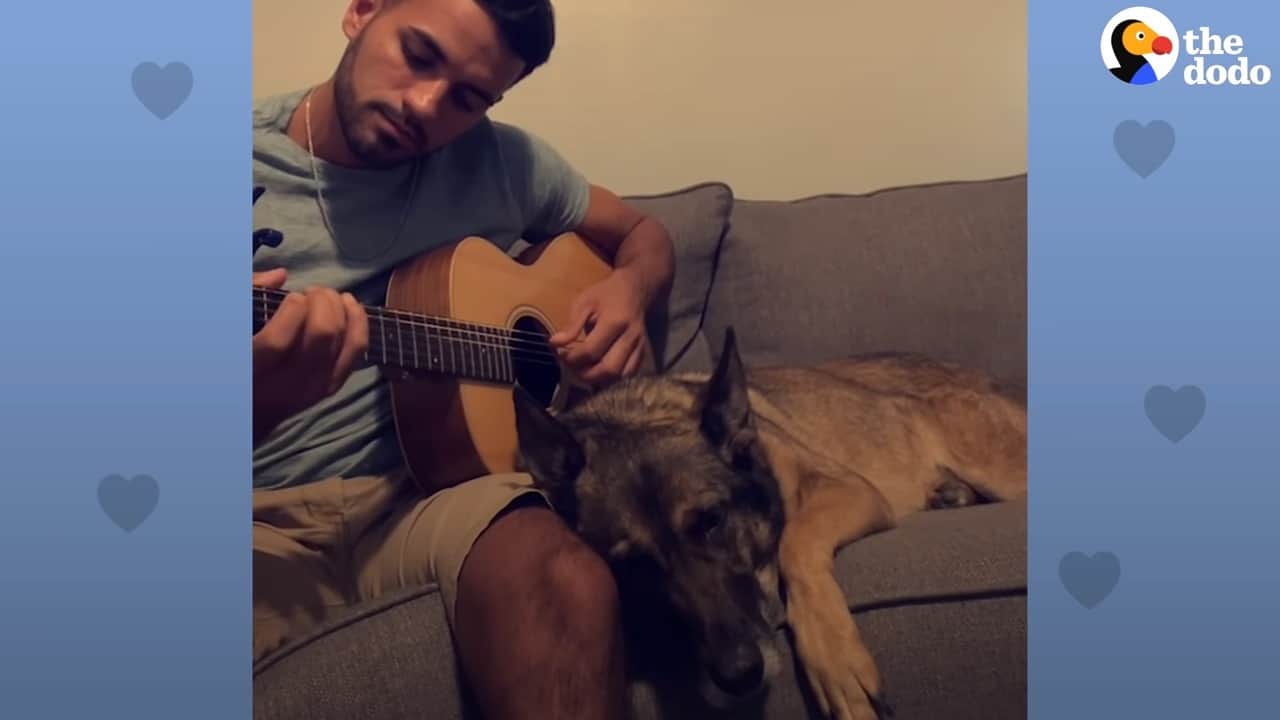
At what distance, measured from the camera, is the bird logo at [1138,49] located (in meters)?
1.67

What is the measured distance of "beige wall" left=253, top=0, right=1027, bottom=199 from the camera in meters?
1.62

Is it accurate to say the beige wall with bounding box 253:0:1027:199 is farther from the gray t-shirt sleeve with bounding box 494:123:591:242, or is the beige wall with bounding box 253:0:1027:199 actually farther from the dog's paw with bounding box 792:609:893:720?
the dog's paw with bounding box 792:609:893:720

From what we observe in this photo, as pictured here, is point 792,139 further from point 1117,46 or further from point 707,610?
point 707,610

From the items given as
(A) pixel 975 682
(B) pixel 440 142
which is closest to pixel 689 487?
(A) pixel 975 682

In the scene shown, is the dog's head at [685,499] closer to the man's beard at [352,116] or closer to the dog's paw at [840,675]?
the dog's paw at [840,675]

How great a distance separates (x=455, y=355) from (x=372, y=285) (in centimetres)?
15

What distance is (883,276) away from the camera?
172cm

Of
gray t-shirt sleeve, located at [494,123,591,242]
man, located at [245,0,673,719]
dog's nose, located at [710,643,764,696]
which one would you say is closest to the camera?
dog's nose, located at [710,643,764,696]

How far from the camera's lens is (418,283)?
4.96 ft

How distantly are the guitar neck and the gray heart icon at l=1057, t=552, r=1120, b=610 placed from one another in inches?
33.3

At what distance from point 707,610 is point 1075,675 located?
0.60 meters

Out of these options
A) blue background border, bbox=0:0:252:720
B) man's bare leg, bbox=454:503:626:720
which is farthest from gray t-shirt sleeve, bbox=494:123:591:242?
man's bare leg, bbox=454:503:626:720

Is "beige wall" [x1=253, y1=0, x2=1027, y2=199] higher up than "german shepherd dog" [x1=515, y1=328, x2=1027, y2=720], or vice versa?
"beige wall" [x1=253, y1=0, x2=1027, y2=199]

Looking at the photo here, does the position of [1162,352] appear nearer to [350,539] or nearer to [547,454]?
[547,454]
